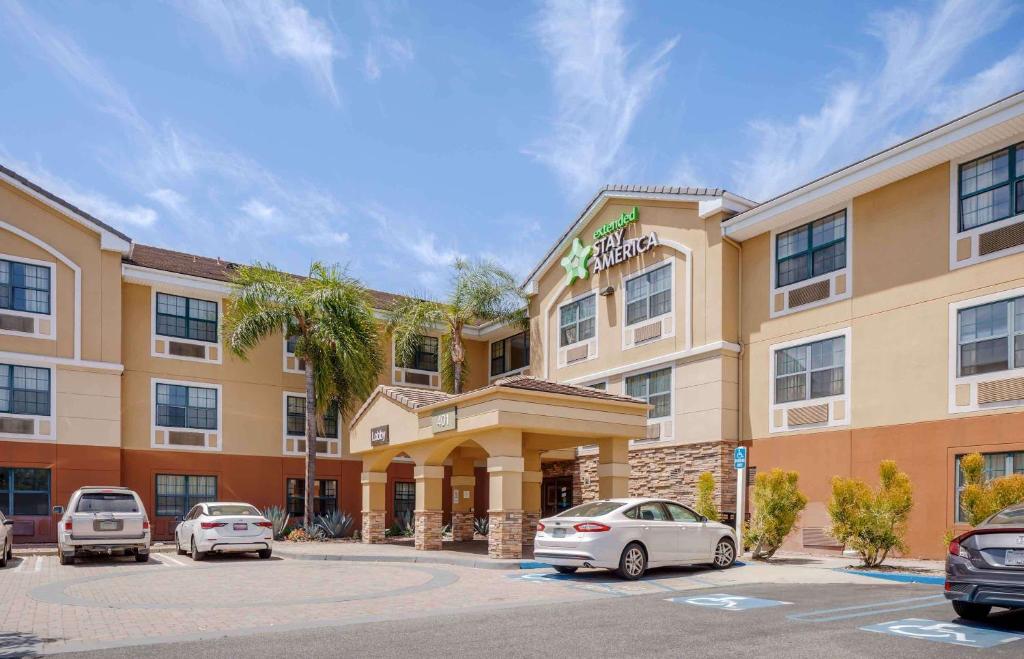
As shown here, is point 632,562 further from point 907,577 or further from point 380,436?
point 380,436

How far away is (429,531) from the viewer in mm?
21797

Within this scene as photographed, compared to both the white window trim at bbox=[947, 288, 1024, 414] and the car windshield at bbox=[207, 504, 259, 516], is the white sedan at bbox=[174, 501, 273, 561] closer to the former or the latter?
the car windshield at bbox=[207, 504, 259, 516]

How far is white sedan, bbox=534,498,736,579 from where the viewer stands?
15008mm

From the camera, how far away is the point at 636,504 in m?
15.7

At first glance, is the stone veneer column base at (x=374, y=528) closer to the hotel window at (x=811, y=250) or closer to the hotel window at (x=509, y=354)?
the hotel window at (x=509, y=354)

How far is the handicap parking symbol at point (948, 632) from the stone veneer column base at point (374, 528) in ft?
59.0

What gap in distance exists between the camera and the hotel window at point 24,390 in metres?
25.7

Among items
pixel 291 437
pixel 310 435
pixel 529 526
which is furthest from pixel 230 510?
pixel 291 437

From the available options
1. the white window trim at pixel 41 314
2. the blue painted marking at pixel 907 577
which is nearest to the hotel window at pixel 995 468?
the blue painted marking at pixel 907 577

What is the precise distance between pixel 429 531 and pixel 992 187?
1532 centimetres

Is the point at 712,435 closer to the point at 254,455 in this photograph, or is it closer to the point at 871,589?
the point at 871,589

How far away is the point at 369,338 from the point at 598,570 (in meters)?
14.2

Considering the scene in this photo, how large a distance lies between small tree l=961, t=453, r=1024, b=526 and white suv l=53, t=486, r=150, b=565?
17270mm

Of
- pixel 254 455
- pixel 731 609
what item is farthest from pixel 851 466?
pixel 254 455
